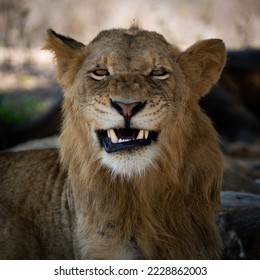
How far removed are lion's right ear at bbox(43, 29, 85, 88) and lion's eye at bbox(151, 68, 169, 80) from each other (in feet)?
1.36

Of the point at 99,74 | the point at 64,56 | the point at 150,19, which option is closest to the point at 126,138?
the point at 99,74

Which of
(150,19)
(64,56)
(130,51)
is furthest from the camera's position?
(150,19)

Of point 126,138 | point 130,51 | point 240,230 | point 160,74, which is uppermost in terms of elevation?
point 130,51

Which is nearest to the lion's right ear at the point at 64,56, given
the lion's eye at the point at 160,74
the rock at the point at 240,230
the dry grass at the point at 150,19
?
the lion's eye at the point at 160,74

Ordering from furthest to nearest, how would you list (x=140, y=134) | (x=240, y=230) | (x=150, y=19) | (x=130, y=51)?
(x=150, y=19), (x=240, y=230), (x=130, y=51), (x=140, y=134)

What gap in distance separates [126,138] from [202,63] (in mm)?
751

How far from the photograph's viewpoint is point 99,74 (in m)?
3.96

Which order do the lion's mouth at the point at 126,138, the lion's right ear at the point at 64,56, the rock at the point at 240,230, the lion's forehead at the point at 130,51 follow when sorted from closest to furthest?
1. the lion's mouth at the point at 126,138
2. the lion's forehead at the point at 130,51
3. the lion's right ear at the point at 64,56
4. the rock at the point at 240,230

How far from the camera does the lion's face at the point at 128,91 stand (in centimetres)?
370

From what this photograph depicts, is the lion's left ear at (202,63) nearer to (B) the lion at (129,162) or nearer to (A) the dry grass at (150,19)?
(B) the lion at (129,162)

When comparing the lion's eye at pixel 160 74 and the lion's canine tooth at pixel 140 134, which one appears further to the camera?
the lion's eye at pixel 160 74

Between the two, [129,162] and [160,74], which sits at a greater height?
[160,74]

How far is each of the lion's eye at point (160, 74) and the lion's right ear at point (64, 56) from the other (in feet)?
1.36

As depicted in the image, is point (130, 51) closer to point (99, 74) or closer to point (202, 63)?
point (99, 74)
